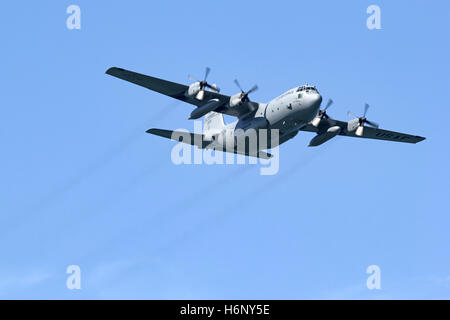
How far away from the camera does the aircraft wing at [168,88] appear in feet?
140

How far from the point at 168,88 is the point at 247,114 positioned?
208 inches

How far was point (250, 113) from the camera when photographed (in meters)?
45.2

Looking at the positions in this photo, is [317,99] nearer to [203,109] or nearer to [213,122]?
[203,109]

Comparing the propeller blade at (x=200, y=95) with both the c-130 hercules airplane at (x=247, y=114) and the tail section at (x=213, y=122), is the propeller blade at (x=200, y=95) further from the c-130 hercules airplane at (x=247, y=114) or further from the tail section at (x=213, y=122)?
the tail section at (x=213, y=122)

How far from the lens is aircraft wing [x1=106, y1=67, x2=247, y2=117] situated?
42688mm

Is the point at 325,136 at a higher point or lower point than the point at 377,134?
lower

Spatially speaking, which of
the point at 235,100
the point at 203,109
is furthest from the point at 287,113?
the point at 203,109

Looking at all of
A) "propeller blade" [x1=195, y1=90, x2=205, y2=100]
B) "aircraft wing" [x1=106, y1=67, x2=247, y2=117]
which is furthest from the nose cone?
"propeller blade" [x1=195, y1=90, x2=205, y2=100]

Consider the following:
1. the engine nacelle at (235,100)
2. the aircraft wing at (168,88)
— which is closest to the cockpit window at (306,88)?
the engine nacelle at (235,100)

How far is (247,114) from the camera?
4541cm
